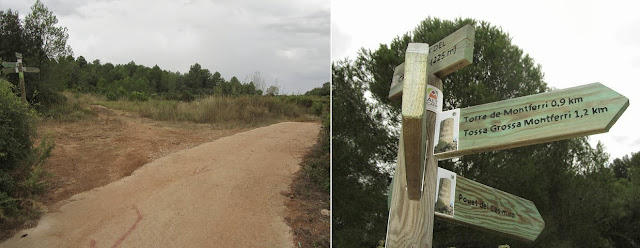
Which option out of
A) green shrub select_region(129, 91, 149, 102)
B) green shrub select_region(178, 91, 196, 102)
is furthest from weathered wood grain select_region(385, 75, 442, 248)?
green shrub select_region(178, 91, 196, 102)

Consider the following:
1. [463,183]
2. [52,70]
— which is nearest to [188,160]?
[52,70]

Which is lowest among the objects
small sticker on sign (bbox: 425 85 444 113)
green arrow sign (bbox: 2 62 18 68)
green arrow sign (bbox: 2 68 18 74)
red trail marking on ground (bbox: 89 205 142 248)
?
red trail marking on ground (bbox: 89 205 142 248)

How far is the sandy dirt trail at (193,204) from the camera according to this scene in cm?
396

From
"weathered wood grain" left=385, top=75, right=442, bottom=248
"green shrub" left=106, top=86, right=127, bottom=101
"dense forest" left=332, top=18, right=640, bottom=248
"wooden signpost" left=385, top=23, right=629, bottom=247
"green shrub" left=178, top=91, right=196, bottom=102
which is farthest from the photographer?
"dense forest" left=332, top=18, right=640, bottom=248

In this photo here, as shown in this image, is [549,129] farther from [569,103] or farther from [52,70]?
[52,70]

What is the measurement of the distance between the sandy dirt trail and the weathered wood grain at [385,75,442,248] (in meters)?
2.49

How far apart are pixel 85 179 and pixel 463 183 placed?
10.2 feet

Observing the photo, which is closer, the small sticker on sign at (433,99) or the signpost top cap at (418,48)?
the signpost top cap at (418,48)

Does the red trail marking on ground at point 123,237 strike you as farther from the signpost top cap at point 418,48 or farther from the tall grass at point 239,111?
the signpost top cap at point 418,48

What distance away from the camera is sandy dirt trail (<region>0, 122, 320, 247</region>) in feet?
13.0

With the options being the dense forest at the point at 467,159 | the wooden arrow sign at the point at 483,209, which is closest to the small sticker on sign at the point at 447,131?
the wooden arrow sign at the point at 483,209

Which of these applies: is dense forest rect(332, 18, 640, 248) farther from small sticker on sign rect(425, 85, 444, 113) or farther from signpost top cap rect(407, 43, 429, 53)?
signpost top cap rect(407, 43, 429, 53)

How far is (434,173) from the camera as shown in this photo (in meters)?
2.25

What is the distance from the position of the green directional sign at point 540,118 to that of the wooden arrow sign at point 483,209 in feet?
0.66
